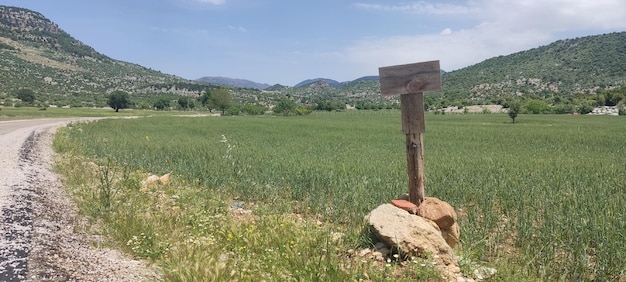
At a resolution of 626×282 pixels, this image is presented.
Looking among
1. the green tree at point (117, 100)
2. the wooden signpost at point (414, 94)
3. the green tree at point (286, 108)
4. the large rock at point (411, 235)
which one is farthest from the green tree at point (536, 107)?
the green tree at point (117, 100)

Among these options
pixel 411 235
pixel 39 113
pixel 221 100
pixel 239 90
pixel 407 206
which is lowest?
pixel 411 235

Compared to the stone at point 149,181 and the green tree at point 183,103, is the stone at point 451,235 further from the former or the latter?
the green tree at point 183,103

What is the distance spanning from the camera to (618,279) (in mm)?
4887

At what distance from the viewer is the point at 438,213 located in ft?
18.5

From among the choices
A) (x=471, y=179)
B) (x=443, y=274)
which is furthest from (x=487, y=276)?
(x=471, y=179)

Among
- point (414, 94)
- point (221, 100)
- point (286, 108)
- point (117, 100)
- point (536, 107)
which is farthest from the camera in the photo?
point (221, 100)

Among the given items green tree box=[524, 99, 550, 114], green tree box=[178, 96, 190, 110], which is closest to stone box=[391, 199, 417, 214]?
green tree box=[524, 99, 550, 114]

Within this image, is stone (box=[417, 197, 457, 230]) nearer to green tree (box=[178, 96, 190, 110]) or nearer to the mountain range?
the mountain range

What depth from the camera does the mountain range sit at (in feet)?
328

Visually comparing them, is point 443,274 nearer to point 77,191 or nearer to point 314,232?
point 314,232

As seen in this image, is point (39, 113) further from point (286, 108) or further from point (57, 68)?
point (57, 68)

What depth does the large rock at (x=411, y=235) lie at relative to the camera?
4906mm

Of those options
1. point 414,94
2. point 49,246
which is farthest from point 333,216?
point 49,246

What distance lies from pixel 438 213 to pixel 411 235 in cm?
89
